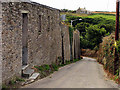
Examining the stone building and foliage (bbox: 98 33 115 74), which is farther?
foliage (bbox: 98 33 115 74)

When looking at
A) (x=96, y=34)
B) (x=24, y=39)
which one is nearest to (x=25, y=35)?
(x=24, y=39)

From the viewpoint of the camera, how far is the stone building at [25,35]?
31.1 feet

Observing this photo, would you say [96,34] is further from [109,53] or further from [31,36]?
[31,36]

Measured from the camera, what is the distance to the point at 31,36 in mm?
13281

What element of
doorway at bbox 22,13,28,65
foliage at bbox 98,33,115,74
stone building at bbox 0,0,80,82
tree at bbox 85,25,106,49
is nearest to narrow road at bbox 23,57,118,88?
stone building at bbox 0,0,80,82

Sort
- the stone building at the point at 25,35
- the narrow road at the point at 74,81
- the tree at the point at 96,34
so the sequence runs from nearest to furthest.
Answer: the stone building at the point at 25,35
the narrow road at the point at 74,81
the tree at the point at 96,34

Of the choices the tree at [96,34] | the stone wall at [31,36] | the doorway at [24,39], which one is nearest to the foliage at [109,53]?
the stone wall at [31,36]

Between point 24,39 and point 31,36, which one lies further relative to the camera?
point 31,36

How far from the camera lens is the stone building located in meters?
9.49

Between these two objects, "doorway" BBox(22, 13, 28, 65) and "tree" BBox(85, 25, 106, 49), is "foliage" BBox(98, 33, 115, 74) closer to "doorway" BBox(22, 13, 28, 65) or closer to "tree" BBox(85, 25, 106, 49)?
"doorway" BBox(22, 13, 28, 65)

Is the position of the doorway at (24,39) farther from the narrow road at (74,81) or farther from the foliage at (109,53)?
the foliage at (109,53)

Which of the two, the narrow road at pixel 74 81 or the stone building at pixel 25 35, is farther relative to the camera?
the narrow road at pixel 74 81

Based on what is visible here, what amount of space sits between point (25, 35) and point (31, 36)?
0.69 m

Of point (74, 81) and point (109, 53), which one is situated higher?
A: point (109, 53)
